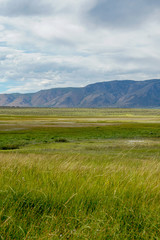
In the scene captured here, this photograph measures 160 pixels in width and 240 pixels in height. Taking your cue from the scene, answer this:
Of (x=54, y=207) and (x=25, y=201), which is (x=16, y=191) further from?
(x=54, y=207)

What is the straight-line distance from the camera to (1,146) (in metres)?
40.5

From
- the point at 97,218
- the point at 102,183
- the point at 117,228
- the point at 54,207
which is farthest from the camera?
the point at 102,183

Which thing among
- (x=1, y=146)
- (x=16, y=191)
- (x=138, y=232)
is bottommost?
(x=1, y=146)

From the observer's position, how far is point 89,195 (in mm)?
5098

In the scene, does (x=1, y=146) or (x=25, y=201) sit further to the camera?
(x=1, y=146)

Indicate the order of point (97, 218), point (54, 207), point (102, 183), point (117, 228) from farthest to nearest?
point (102, 183), point (54, 207), point (97, 218), point (117, 228)

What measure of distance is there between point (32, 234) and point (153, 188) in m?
2.53

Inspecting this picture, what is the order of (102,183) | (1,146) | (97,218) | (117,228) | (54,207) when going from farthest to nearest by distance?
(1,146) → (102,183) → (54,207) → (97,218) → (117,228)

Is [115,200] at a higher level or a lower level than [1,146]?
higher

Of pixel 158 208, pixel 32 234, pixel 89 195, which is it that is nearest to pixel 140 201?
pixel 158 208

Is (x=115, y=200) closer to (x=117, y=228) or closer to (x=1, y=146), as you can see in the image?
(x=117, y=228)

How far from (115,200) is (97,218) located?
23.7 inches

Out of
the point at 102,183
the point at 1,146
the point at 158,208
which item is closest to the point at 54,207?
the point at 102,183

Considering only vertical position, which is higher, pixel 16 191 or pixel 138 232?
pixel 16 191
